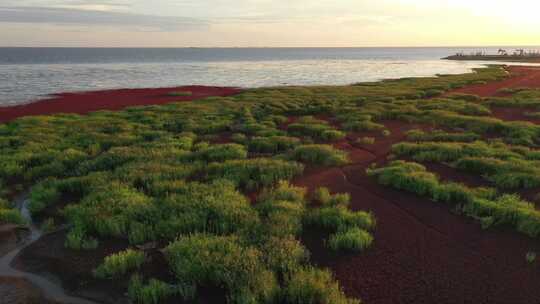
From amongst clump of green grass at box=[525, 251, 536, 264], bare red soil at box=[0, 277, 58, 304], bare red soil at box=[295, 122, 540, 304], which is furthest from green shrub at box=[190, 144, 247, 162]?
clump of green grass at box=[525, 251, 536, 264]

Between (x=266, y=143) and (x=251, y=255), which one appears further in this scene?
(x=266, y=143)

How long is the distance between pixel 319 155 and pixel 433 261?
23.6ft

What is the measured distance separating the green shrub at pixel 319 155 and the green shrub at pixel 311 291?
24.9ft

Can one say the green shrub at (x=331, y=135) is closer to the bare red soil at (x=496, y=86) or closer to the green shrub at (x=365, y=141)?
the green shrub at (x=365, y=141)

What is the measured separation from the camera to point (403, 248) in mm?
7164

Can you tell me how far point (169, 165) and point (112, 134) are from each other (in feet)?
25.9

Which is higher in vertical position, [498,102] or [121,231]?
[498,102]

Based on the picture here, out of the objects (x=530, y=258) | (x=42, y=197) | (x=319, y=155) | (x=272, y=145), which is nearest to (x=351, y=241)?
(x=530, y=258)

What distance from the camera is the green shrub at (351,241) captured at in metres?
7.05

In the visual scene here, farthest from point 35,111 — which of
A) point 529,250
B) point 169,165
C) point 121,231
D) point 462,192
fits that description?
point 529,250

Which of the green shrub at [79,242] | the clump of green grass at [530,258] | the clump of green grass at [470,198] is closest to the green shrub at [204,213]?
the green shrub at [79,242]

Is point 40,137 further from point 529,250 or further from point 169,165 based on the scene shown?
point 529,250

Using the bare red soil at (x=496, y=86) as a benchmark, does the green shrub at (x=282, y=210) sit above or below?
below

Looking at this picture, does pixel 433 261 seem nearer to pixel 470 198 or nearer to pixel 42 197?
Result: pixel 470 198
